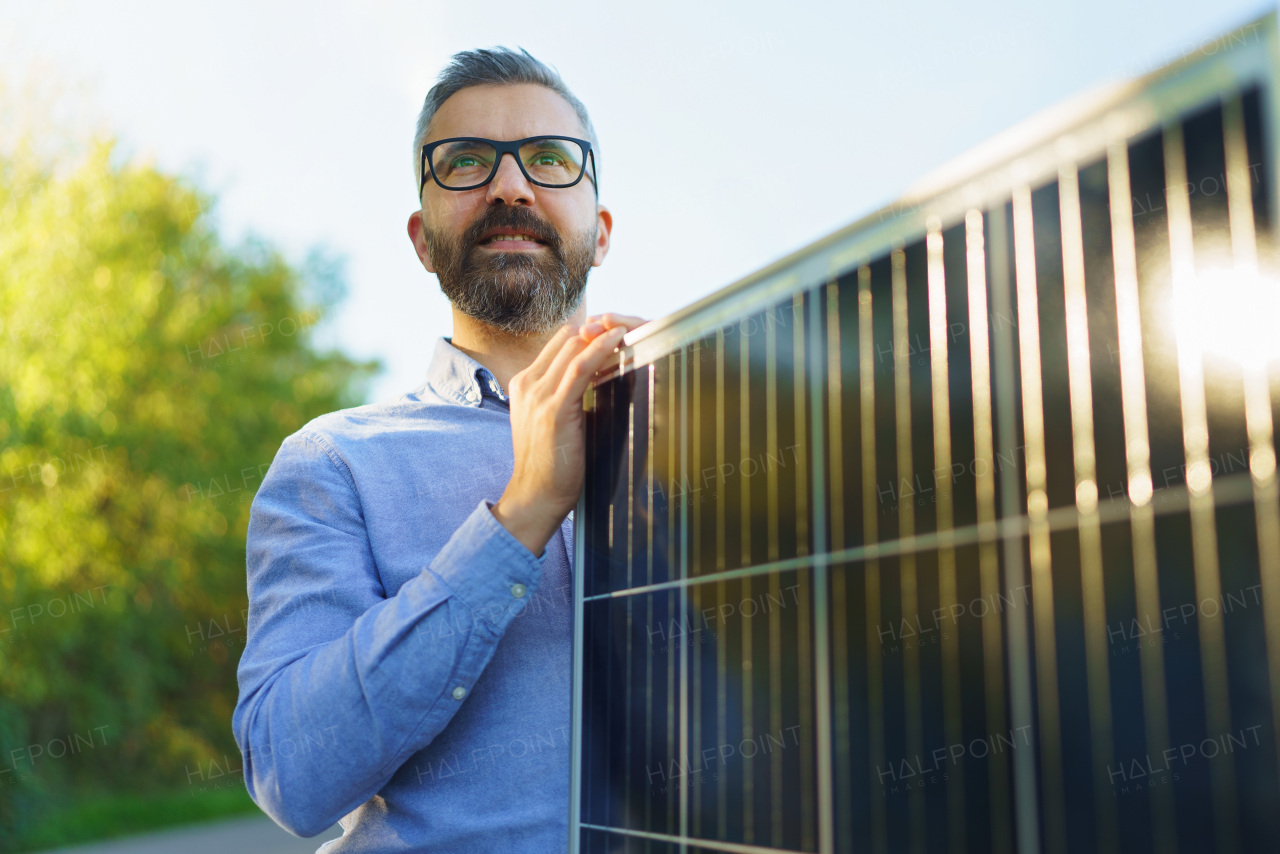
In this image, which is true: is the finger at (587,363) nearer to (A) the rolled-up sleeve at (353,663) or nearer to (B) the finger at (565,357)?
(B) the finger at (565,357)

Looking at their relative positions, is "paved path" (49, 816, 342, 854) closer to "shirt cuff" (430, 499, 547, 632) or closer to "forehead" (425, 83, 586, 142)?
"forehead" (425, 83, 586, 142)

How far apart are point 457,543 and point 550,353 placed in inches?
18.7

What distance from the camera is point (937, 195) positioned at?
145 centimetres

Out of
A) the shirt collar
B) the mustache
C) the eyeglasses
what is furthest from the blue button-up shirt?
the eyeglasses

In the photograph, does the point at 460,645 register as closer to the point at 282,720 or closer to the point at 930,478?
the point at 282,720

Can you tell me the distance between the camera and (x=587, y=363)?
7.58 ft

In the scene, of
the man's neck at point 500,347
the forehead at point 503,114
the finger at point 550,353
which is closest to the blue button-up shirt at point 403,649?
the man's neck at point 500,347

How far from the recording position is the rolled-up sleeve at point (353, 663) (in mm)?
2180

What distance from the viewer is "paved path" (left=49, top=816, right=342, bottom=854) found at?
14.7 meters

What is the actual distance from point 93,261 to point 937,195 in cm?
1952

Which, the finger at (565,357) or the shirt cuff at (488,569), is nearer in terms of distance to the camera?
the shirt cuff at (488,569)

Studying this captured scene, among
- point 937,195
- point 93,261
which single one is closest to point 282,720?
point 937,195

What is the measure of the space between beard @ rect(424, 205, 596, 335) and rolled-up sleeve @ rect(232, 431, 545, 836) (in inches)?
32.8

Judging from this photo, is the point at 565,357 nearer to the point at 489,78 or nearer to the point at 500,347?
the point at 500,347
